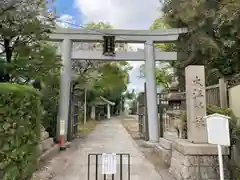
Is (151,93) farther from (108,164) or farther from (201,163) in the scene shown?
(108,164)

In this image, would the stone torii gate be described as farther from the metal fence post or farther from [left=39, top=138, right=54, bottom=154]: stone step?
the metal fence post

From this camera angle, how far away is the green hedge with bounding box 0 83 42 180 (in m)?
3.73

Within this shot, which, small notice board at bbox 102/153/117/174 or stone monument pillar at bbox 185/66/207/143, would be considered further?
stone monument pillar at bbox 185/66/207/143

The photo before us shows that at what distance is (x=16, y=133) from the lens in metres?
3.85

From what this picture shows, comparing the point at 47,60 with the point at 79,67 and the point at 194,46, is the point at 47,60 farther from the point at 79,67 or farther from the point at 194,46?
the point at 79,67

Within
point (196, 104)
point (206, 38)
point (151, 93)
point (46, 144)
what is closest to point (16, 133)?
point (196, 104)

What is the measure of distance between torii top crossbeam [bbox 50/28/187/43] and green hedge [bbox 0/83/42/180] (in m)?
6.23

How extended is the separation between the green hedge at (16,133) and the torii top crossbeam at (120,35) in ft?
20.4

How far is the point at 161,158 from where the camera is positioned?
706 cm

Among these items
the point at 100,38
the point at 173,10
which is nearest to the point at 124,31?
the point at 100,38

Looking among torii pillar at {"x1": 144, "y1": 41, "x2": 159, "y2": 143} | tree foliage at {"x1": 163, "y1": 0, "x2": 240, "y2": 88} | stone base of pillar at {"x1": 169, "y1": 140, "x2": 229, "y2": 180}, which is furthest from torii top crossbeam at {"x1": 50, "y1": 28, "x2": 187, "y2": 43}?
stone base of pillar at {"x1": 169, "y1": 140, "x2": 229, "y2": 180}

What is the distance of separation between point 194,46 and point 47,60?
309 inches

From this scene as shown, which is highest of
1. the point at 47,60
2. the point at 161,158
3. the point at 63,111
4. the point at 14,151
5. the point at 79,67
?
the point at 79,67

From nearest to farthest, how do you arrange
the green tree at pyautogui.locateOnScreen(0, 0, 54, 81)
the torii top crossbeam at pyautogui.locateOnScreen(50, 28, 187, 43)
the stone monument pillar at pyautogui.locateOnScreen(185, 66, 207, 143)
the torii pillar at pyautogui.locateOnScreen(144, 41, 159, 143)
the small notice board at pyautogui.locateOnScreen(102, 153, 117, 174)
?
1. the small notice board at pyautogui.locateOnScreen(102, 153, 117, 174)
2. the stone monument pillar at pyautogui.locateOnScreen(185, 66, 207, 143)
3. the green tree at pyautogui.locateOnScreen(0, 0, 54, 81)
4. the torii pillar at pyautogui.locateOnScreen(144, 41, 159, 143)
5. the torii top crossbeam at pyautogui.locateOnScreen(50, 28, 187, 43)
